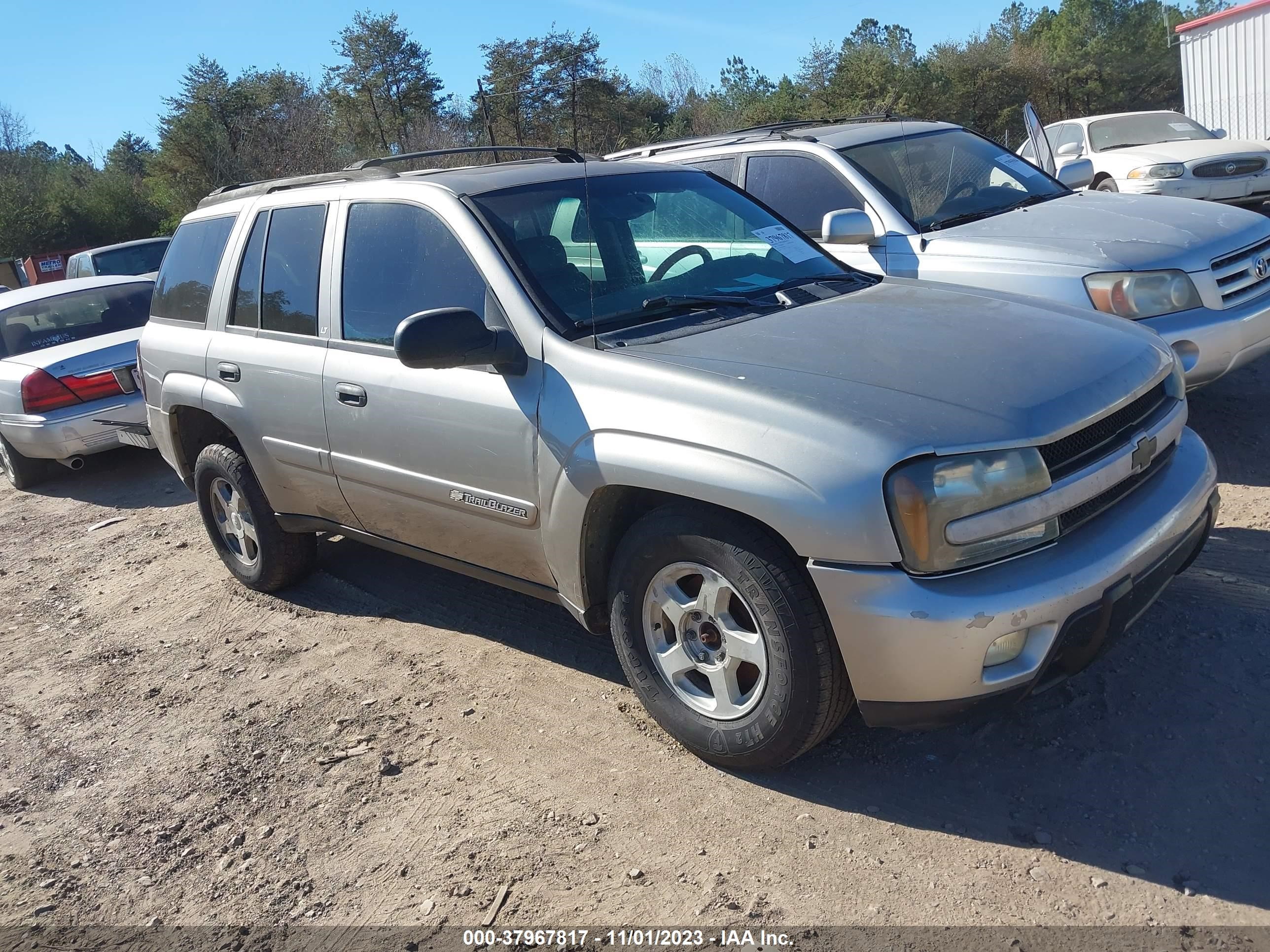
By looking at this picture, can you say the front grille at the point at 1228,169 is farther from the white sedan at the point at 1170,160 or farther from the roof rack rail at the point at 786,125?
the roof rack rail at the point at 786,125

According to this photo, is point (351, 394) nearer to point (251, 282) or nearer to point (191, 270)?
point (251, 282)

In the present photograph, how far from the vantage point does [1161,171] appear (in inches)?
473

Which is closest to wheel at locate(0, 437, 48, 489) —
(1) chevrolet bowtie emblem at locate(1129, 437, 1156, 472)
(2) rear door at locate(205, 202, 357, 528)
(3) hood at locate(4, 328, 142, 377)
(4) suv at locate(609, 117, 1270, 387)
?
(3) hood at locate(4, 328, 142, 377)

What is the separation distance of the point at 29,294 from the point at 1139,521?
9.22 meters

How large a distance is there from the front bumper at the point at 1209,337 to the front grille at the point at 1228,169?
815 centimetres

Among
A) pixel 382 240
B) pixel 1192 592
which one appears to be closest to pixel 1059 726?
pixel 1192 592

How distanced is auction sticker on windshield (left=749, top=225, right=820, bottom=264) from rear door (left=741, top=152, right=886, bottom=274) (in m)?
1.54

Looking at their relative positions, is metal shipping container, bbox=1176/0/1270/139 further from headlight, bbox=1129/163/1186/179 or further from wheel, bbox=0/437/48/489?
wheel, bbox=0/437/48/489

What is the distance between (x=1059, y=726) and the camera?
10.5 ft

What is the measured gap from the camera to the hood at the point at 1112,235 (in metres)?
5.04

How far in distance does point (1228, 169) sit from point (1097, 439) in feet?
36.7

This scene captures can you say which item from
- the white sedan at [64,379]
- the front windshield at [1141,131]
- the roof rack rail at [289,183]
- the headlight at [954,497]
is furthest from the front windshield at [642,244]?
the front windshield at [1141,131]

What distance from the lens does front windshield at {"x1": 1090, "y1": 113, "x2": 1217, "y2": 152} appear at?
13117 mm

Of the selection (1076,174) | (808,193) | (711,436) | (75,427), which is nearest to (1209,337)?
(1076,174)
